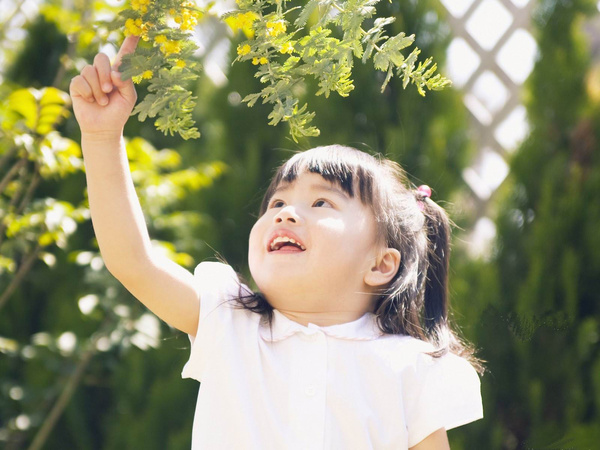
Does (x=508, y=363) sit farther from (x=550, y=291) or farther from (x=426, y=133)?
(x=426, y=133)

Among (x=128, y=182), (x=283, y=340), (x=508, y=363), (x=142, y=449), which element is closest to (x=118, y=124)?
(x=128, y=182)

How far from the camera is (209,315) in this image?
116 centimetres

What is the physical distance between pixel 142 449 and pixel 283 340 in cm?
136

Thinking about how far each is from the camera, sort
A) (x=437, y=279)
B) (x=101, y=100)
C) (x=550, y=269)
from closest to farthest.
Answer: (x=101, y=100), (x=437, y=279), (x=550, y=269)

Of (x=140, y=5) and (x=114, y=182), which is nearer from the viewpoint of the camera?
(x=140, y=5)

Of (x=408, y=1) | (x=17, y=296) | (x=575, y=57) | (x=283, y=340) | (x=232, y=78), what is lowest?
(x=17, y=296)

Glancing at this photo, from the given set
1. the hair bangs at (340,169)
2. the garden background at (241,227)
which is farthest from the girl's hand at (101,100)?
the garden background at (241,227)

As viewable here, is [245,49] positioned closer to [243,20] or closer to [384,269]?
[243,20]

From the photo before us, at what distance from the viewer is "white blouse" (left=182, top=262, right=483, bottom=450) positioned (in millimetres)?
1108

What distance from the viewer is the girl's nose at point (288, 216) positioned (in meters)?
1.17

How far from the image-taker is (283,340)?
46.3 inches

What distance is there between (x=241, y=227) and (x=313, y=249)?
1312 millimetres

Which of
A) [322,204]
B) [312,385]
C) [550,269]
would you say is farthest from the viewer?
[550,269]

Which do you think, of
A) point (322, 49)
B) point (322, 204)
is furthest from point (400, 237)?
point (322, 49)
